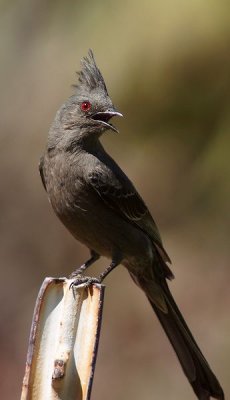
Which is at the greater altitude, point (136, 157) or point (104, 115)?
point (104, 115)

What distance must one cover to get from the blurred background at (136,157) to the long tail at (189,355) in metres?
2.04

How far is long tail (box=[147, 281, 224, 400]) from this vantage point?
507 centimetres

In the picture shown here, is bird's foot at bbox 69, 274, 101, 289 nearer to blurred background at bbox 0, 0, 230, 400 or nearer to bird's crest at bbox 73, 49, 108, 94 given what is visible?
bird's crest at bbox 73, 49, 108, 94

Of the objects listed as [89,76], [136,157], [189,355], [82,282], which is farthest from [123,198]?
[136,157]

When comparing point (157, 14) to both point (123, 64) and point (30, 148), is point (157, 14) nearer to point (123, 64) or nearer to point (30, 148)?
point (123, 64)

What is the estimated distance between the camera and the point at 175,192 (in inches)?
352

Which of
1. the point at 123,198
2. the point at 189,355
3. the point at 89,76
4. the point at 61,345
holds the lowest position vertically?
the point at 189,355

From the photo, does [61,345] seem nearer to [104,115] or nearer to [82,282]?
[82,282]

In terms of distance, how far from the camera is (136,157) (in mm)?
8531

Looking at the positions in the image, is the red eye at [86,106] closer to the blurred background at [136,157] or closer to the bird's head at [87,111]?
the bird's head at [87,111]

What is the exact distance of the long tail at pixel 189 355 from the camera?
507 centimetres

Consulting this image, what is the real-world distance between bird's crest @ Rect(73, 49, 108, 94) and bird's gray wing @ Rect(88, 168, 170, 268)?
54cm

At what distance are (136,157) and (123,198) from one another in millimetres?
2618

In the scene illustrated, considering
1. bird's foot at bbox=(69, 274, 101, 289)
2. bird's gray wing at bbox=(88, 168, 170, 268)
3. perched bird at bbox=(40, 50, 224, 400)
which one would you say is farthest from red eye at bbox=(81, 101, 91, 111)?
bird's foot at bbox=(69, 274, 101, 289)
